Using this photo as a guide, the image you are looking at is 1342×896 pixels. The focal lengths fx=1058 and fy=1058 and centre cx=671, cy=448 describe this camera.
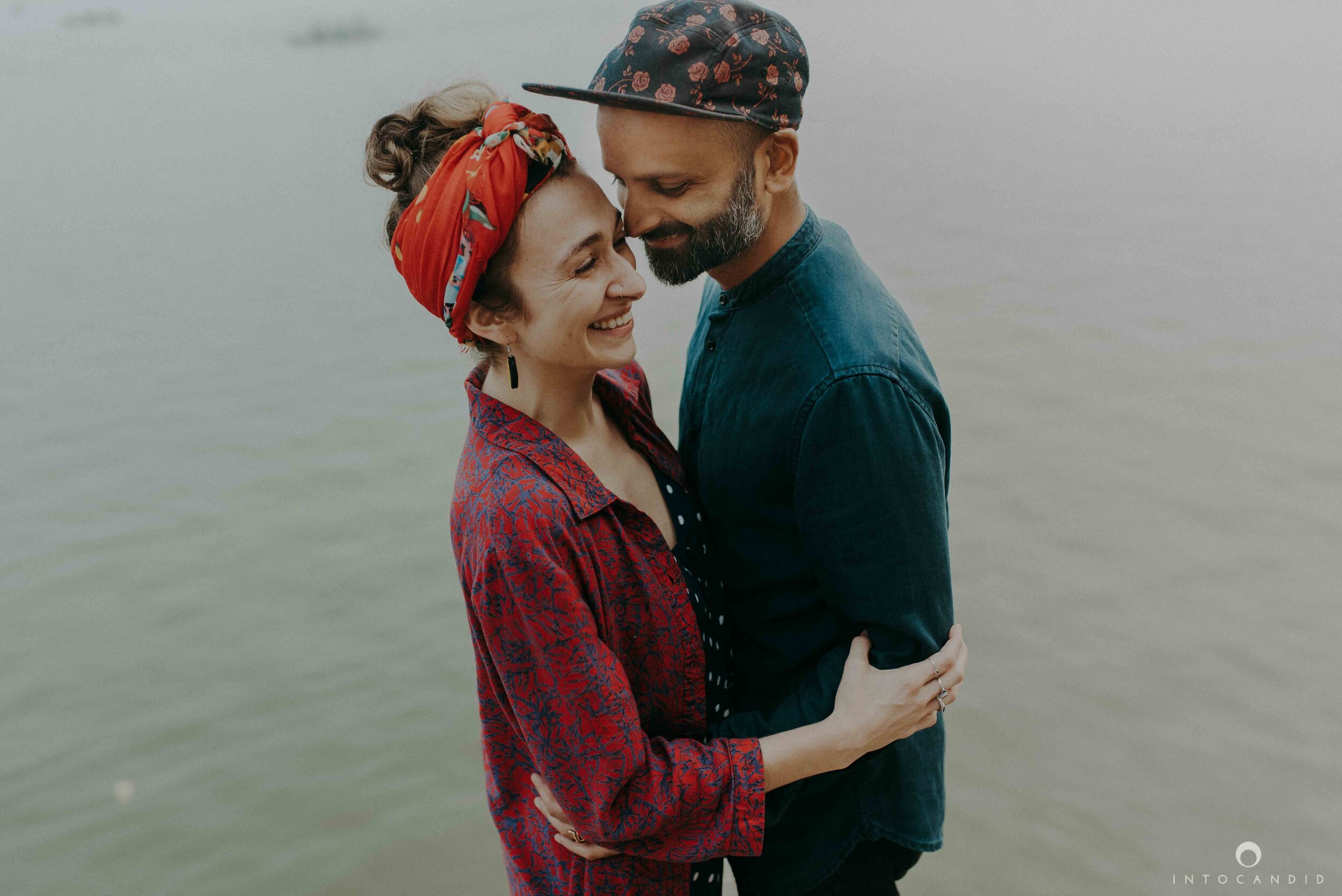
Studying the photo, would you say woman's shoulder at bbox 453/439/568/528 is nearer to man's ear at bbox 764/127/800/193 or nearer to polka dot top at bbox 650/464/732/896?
polka dot top at bbox 650/464/732/896

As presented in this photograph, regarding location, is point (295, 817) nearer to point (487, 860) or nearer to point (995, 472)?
point (487, 860)

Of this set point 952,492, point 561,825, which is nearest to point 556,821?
point 561,825

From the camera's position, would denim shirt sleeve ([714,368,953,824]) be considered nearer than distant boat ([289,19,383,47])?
Yes

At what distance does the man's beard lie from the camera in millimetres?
1480

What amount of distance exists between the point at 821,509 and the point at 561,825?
578mm

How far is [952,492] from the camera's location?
4.36m

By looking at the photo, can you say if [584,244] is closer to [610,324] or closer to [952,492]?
[610,324]

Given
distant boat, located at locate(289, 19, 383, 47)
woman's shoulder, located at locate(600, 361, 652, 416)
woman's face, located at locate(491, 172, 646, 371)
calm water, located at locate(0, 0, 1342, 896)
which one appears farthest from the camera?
distant boat, located at locate(289, 19, 383, 47)

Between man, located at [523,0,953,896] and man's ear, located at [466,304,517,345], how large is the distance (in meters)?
0.24

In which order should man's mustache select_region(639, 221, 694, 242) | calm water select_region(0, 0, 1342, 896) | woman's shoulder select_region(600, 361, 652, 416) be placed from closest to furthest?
man's mustache select_region(639, 221, 694, 242) < woman's shoulder select_region(600, 361, 652, 416) < calm water select_region(0, 0, 1342, 896)

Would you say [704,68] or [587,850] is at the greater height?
[704,68]

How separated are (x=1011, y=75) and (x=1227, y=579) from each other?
700 centimetres

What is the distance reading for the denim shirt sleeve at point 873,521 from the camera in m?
1.39

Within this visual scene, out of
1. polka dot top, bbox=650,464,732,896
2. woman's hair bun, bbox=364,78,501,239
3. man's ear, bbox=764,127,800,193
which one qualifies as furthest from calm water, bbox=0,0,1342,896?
polka dot top, bbox=650,464,732,896
